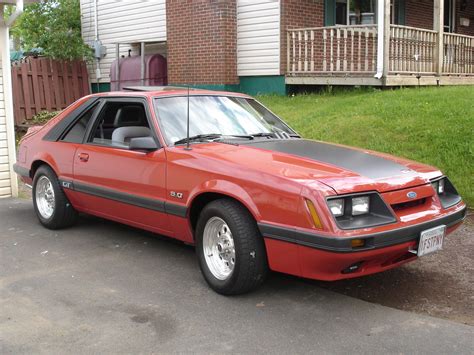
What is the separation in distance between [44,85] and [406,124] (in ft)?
35.5

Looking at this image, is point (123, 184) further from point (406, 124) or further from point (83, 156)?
point (406, 124)

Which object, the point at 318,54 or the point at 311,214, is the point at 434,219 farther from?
the point at 318,54

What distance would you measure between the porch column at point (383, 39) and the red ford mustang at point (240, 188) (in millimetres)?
6261

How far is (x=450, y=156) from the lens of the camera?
Result: 7332 mm

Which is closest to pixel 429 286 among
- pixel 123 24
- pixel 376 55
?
pixel 376 55

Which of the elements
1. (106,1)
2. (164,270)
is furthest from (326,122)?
(106,1)

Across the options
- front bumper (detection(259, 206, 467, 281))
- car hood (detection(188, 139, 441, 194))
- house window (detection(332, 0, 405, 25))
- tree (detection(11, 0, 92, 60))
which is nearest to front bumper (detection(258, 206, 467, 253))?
front bumper (detection(259, 206, 467, 281))

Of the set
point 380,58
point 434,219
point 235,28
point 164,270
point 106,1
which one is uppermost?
point 106,1

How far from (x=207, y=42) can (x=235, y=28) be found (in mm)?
748

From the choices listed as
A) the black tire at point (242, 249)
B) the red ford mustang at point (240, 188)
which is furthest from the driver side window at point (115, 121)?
the black tire at point (242, 249)

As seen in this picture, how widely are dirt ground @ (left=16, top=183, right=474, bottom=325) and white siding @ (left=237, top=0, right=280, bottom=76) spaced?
28.0 feet

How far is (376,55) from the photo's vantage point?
38.4ft

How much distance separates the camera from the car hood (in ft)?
13.0

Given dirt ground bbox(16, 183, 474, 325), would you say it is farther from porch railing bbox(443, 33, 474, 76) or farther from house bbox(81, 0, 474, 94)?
porch railing bbox(443, 33, 474, 76)
